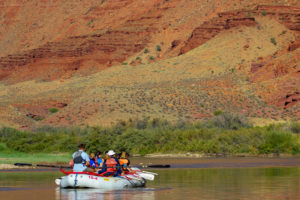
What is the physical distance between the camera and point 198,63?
329ft

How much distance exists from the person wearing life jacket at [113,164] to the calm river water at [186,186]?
101 cm

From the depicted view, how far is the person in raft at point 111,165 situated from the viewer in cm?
2981

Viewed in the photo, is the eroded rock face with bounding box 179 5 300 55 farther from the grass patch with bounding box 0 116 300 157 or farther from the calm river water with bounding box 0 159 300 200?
the calm river water with bounding box 0 159 300 200

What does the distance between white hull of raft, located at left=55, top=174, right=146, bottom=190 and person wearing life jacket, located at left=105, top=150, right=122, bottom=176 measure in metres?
0.30

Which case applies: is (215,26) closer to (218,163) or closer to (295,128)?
(295,128)

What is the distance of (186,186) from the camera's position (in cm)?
3044

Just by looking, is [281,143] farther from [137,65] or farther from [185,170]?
[137,65]

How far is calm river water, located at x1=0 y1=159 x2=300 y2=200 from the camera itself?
2673cm

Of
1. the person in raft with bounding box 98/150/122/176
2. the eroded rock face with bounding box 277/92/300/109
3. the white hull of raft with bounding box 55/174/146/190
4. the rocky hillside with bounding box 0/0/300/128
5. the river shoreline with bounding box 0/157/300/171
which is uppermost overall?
the rocky hillside with bounding box 0/0/300/128

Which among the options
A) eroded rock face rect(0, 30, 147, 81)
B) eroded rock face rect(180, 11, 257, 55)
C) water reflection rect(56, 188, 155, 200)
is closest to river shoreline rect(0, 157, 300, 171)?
water reflection rect(56, 188, 155, 200)

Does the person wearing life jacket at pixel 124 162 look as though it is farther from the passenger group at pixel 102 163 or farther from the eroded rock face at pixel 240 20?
the eroded rock face at pixel 240 20

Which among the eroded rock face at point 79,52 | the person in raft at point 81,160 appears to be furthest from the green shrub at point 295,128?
the eroded rock face at point 79,52

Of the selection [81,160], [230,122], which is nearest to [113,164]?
[81,160]

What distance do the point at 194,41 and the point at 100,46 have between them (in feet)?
77.3
